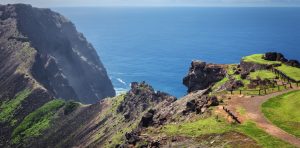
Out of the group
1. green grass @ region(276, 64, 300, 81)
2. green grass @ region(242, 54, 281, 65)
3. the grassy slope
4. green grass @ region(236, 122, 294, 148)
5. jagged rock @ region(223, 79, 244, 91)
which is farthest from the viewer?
green grass @ region(242, 54, 281, 65)

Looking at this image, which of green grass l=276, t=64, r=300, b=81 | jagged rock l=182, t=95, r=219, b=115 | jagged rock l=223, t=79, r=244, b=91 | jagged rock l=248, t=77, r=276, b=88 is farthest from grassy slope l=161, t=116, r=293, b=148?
green grass l=276, t=64, r=300, b=81

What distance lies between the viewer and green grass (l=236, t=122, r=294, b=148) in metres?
50.4

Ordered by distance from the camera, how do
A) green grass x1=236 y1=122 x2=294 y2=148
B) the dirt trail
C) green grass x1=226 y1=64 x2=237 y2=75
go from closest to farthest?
green grass x1=236 y1=122 x2=294 y2=148 < the dirt trail < green grass x1=226 y1=64 x2=237 y2=75

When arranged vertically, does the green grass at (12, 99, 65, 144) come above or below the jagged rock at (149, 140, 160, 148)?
below

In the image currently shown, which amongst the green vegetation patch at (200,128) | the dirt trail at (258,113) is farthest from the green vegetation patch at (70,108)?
the green vegetation patch at (200,128)

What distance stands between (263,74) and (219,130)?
29.0 metres

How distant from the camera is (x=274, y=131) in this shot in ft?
A: 180

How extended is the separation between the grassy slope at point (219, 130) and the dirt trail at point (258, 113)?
135cm

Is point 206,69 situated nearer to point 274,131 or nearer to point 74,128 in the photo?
point 274,131

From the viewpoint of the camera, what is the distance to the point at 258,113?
61.5 m

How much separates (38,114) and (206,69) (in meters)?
116

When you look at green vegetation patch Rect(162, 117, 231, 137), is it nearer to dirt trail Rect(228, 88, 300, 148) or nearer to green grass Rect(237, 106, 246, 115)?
dirt trail Rect(228, 88, 300, 148)

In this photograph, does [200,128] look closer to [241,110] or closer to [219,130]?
[219,130]

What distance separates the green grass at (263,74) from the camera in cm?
7804
